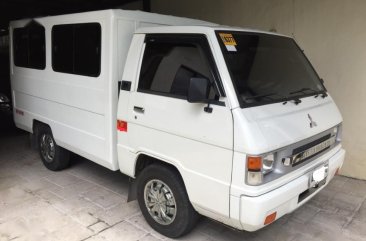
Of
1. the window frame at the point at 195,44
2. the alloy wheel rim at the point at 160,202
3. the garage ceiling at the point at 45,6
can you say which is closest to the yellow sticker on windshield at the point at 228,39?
the window frame at the point at 195,44

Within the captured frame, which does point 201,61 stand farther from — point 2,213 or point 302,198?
point 2,213

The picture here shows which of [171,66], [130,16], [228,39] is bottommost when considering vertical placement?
[171,66]

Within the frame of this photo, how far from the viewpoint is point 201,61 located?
9.53 feet

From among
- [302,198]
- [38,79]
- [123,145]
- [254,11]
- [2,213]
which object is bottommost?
[2,213]

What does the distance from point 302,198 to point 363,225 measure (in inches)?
48.0

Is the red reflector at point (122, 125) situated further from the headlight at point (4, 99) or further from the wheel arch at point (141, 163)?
the headlight at point (4, 99)

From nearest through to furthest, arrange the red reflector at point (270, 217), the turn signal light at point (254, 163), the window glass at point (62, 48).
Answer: the turn signal light at point (254, 163)
the red reflector at point (270, 217)
the window glass at point (62, 48)

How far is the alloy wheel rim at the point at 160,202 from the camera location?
3244 mm

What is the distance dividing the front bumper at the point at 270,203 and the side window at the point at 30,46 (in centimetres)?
356

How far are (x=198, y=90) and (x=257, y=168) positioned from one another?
0.75m

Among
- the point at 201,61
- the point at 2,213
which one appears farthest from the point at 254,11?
the point at 2,213

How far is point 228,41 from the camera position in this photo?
291cm

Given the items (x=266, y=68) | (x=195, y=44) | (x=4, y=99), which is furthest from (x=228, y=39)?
(x=4, y=99)

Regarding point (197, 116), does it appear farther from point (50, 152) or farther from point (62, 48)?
point (50, 152)
